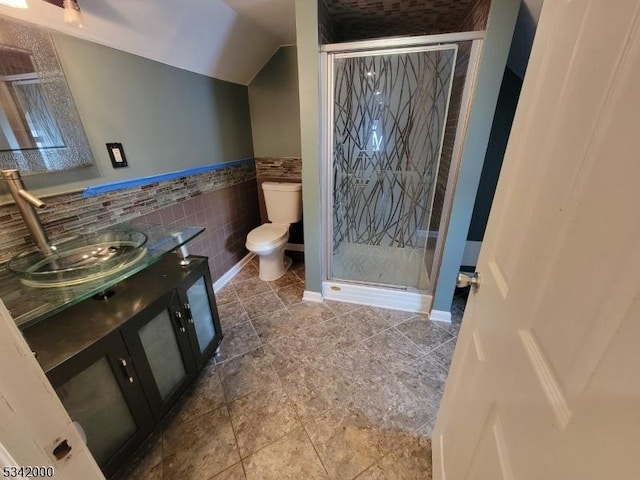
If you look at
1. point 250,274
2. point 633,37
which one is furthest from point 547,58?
point 250,274

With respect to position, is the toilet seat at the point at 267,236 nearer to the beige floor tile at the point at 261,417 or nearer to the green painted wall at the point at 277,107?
the green painted wall at the point at 277,107

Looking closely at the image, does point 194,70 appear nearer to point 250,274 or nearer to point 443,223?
point 250,274

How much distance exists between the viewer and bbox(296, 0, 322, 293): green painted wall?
1.51 metres

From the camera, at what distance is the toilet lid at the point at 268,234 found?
2.32 metres

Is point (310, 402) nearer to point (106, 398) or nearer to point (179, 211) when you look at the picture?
point (106, 398)

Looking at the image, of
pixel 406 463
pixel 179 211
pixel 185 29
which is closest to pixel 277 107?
pixel 185 29

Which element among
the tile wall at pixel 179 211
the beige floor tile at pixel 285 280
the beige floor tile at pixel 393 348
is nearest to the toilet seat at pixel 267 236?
the tile wall at pixel 179 211

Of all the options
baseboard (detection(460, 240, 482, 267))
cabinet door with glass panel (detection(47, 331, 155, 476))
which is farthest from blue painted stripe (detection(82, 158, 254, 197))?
baseboard (detection(460, 240, 482, 267))

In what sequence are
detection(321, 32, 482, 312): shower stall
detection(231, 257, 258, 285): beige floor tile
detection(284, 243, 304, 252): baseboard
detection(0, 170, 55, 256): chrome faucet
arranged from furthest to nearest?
detection(284, 243, 304, 252): baseboard < detection(231, 257, 258, 285): beige floor tile < detection(321, 32, 482, 312): shower stall < detection(0, 170, 55, 256): chrome faucet

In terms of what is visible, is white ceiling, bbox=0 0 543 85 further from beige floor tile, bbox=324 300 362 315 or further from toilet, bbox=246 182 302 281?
beige floor tile, bbox=324 300 362 315

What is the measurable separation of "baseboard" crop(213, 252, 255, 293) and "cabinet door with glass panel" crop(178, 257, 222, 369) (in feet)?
2.51

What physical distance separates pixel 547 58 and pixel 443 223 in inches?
51.9

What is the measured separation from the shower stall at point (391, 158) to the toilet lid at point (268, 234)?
52cm

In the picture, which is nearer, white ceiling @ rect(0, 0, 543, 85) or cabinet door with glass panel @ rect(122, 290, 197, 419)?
cabinet door with glass panel @ rect(122, 290, 197, 419)
